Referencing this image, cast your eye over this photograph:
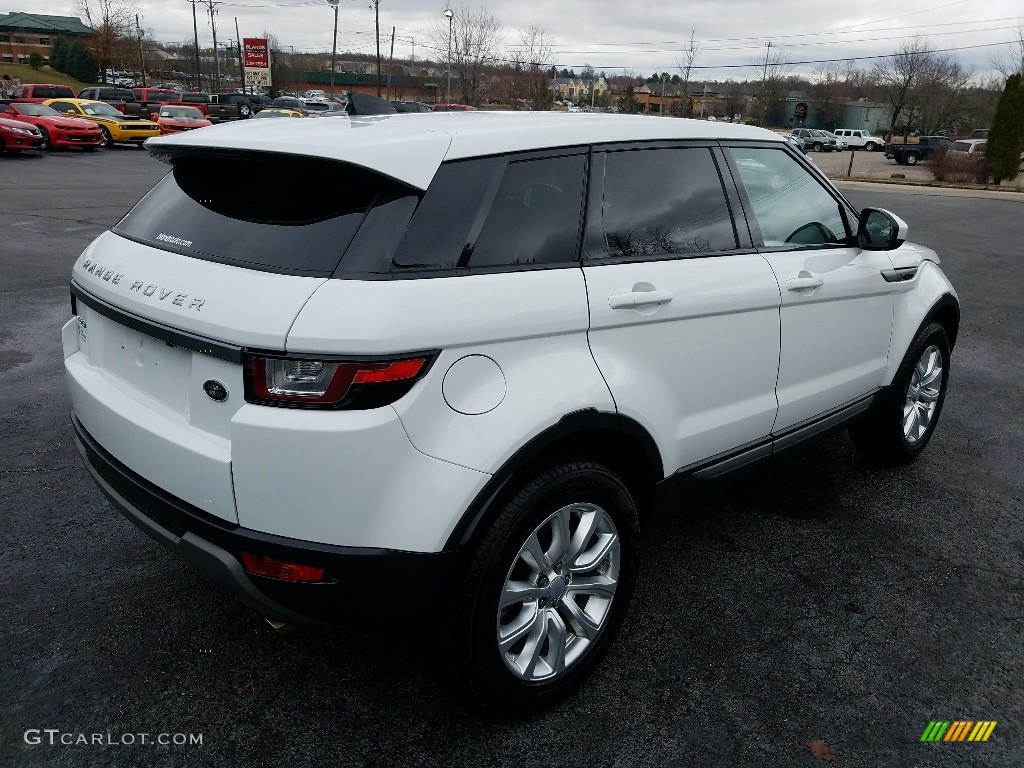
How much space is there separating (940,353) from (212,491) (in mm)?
4124

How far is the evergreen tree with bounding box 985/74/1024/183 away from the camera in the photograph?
2848cm

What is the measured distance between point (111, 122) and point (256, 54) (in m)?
43.3

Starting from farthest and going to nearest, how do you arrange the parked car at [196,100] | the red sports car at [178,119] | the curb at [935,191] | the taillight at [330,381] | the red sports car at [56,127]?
1. the parked car at [196,100]
2. the red sports car at [178,119]
3. the curb at [935,191]
4. the red sports car at [56,127]
5. the taillight at [330,381]

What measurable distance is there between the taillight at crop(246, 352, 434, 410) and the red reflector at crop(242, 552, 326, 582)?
431 mm

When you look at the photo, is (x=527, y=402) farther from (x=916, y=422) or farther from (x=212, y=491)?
(x=916, y=422)

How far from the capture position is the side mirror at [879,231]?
3670 millimetres

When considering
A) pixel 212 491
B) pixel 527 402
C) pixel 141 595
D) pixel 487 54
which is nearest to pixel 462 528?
pixel 527 402

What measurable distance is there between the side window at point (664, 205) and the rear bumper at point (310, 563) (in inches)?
45.7

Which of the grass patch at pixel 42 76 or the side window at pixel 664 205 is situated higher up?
the side window at pixel 664 205

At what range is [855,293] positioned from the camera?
3.61m

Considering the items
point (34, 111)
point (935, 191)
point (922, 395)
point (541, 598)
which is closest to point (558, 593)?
point (541, 598)

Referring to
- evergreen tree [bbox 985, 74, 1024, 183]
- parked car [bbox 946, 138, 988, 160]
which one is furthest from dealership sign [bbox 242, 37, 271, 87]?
evergreen tree [bbox 985, 74, 1024, 183]

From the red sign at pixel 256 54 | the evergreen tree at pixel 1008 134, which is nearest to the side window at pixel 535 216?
the evergreen tree at pixel 1008 134

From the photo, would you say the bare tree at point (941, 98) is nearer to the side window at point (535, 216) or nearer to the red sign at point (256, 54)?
the red sign at point (256, 54)
